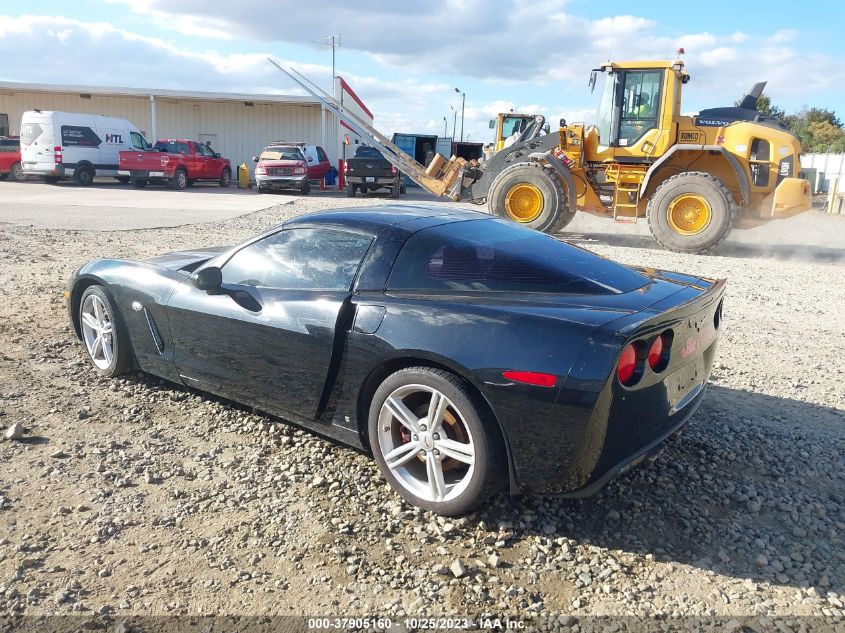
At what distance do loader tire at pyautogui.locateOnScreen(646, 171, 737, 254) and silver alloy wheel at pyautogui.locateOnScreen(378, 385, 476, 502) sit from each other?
9278 millimetres

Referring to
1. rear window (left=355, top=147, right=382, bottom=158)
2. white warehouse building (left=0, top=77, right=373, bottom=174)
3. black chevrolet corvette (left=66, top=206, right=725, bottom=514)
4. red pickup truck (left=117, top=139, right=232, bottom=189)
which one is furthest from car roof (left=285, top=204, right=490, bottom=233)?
white warehouse building (left=0, top=77, right=373, bottom=174)

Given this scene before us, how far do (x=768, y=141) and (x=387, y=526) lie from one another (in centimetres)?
1089

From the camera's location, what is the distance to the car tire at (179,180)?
79.4 feet

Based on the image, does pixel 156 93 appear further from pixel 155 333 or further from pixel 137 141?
pixel 155 333

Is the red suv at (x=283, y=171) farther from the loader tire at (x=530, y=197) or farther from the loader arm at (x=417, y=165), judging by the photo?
the loader tire at (x=530, y=197)

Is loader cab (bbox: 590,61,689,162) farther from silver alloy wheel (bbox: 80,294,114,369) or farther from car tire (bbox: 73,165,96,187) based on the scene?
car tire (bbox: 73,165,96,187)

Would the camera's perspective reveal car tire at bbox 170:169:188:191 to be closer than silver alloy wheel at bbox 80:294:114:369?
No

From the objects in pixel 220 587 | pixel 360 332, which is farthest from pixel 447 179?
pixel 220 587

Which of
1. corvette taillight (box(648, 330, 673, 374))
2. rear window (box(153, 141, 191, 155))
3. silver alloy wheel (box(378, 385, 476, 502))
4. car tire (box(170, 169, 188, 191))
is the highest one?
rear window (box(153, 141, 191, 155))

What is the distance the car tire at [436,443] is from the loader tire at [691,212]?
9.30 m

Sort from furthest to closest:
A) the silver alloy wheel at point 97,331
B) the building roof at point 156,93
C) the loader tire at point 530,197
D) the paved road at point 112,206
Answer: the building roof at point 156,93 < the paved road at point 112,206 < the loader tire at point 530,197 < the silver alloy wheel at point 97,331

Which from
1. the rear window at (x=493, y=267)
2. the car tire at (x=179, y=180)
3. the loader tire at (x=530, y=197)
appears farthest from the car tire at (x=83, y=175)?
the rear window at (x=493, y=267)

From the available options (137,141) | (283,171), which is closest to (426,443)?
(283,171)

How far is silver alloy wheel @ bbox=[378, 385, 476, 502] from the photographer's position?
286 centimetres
